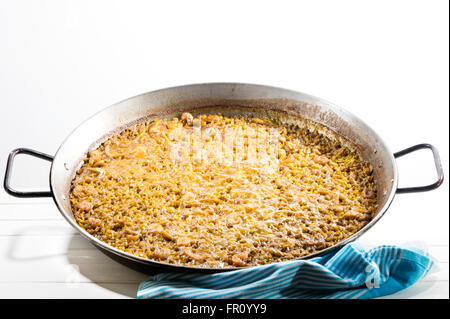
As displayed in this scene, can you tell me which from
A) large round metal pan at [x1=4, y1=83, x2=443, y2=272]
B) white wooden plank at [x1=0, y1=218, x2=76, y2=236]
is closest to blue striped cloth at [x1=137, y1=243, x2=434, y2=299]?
large round metal pan at [x1=4, y1=83, x2=443, y2=272]

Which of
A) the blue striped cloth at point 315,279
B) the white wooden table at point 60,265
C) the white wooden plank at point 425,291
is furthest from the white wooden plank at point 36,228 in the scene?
the white wooden plank at point 425,291

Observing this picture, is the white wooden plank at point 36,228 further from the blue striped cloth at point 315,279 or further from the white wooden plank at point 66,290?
the blue striped cloth at point 315,279

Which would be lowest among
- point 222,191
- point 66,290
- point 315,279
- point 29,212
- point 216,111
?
point 66,290

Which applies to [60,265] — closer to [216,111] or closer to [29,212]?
[29,212]

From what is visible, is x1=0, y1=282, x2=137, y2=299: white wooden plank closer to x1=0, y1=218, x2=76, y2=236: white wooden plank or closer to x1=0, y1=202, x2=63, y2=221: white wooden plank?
x1=0, y1=218, x2=76, y2=236: white wooden plank

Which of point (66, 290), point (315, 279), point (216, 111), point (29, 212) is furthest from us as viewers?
point (216, 111)

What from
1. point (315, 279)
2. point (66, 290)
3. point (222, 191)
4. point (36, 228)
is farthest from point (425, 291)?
point (36, 228)

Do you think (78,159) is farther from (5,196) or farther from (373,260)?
(373,260)

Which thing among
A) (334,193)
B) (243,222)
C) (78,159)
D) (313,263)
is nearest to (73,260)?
(78,159)
